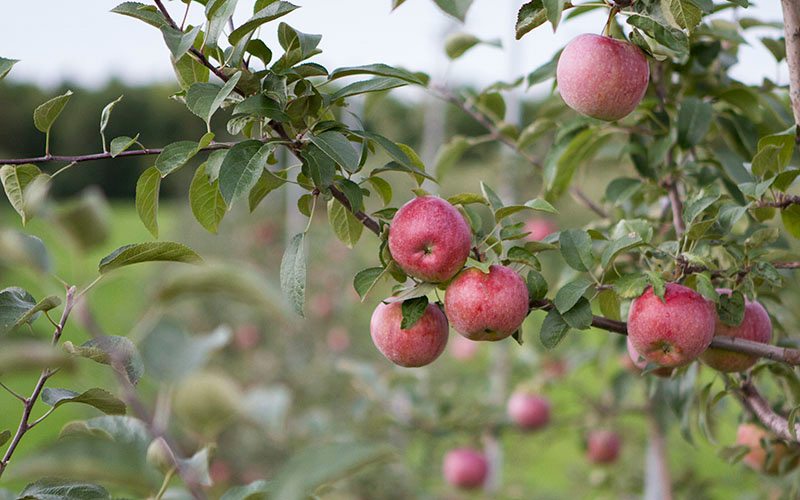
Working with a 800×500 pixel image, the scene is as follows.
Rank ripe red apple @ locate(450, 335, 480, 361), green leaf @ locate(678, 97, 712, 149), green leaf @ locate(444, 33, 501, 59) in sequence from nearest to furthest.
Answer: green leaf @ locate(678, 97, 712, 149) → green leaf @ locate(444, 33, 501, 59) → ripe red apple @ locate(450, 335, 480, 361)

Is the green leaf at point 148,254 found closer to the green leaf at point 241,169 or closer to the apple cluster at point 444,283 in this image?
the green leaf at point 241,169

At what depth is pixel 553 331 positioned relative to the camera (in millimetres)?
714

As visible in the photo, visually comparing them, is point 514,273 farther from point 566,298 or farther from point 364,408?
point 364,408

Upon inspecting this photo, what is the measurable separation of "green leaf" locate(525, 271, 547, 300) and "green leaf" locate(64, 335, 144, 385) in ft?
1.18

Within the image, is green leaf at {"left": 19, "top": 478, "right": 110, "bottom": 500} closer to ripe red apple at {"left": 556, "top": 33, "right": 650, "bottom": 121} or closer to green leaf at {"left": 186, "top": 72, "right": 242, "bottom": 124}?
green leaf at {"left": 186, "top": 72, "right": 242, "bottom": 124}

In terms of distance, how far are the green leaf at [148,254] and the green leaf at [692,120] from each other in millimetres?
662

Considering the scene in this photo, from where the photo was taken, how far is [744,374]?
2.97ft

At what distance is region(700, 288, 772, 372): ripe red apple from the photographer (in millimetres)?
782

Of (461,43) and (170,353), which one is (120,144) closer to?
(170,353)

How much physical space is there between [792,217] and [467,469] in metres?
1.60

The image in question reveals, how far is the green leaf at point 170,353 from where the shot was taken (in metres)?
0.43

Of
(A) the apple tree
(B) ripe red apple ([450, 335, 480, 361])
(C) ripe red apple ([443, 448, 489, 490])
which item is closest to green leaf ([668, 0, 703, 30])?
(A) the apple tree

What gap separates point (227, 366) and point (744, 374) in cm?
324

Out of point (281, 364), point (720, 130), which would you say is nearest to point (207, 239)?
point (281, 364)
